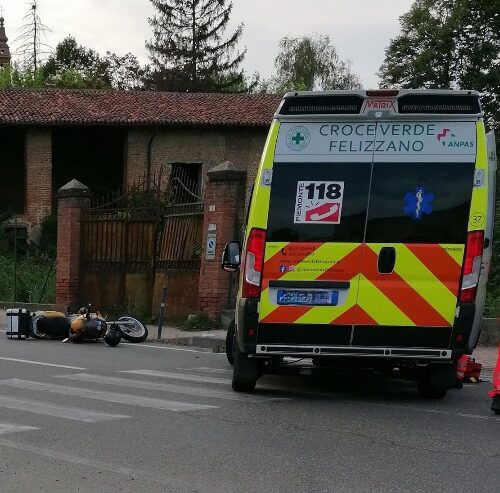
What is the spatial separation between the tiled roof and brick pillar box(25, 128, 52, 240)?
53.9 inches

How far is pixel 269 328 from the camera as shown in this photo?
895 cm

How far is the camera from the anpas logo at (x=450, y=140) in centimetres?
886

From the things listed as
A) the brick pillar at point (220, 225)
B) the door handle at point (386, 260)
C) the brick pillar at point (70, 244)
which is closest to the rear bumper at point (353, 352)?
the door handle at point (386, 260)

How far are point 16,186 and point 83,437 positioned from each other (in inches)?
1486

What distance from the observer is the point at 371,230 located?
888 cm

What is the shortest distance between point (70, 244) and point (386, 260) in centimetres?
1577

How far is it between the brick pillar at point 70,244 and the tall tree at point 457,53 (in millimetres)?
29363

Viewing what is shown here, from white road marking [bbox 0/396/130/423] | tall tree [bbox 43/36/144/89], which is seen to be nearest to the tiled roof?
tall tree [bbox 43/36/144/89]

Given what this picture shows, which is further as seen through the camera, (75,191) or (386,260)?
(75,191)

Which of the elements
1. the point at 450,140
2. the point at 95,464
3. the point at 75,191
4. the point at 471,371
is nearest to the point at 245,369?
the point at 450,140

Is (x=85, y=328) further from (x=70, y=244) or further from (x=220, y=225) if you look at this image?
(x=70, y=244)

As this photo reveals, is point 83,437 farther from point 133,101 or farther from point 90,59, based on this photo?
point 90,59

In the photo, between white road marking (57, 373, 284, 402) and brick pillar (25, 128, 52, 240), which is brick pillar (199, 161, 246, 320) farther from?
brick pillar (25, 128, 52, 240)

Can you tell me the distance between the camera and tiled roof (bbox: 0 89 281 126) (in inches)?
1593
